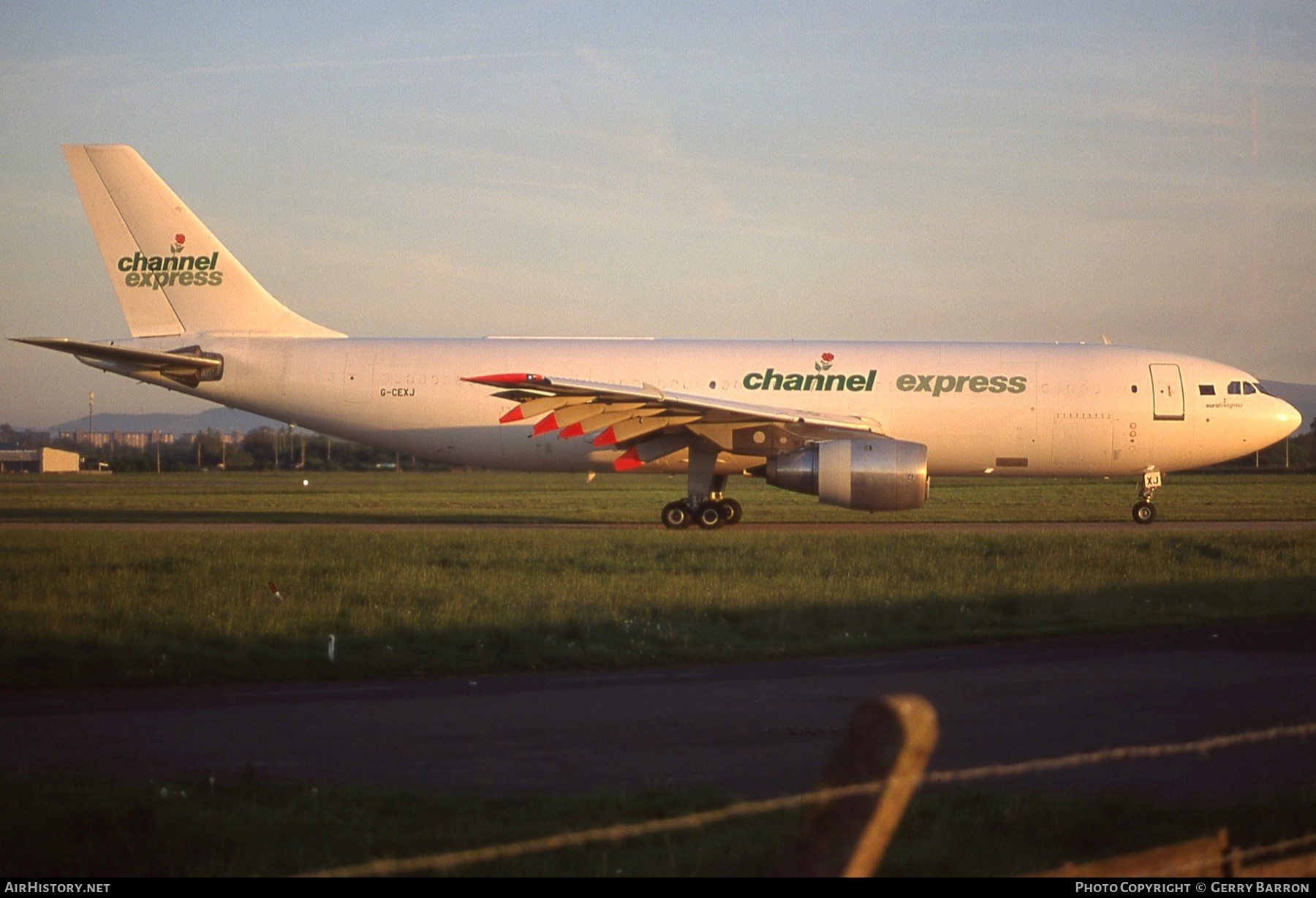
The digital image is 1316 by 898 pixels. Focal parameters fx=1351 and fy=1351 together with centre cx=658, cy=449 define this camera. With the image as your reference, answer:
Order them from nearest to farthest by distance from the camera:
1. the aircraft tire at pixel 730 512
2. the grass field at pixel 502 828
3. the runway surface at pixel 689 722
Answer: the grass field at pixel 502 828, the runway surface at pixel 689 722, the aircraft tire at pixel 730 512

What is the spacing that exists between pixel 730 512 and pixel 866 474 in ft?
11.5

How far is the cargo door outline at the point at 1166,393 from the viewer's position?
27203 millimetres

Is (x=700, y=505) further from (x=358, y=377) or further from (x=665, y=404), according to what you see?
(x=358, y=377)

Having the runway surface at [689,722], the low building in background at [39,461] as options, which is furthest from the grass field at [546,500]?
the low building in background at [39,461]

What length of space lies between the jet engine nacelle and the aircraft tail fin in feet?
38.0

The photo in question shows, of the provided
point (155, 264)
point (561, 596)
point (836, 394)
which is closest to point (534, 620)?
point (561, 596)

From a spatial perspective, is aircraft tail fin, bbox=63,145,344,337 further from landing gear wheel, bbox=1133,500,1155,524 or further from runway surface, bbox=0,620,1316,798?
runway surface, bbox=0,620,1316,798

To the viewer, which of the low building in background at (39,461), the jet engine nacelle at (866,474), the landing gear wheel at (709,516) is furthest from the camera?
the low building in background at (39,461)

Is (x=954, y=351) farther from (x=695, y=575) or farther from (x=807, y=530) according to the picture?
(x=695, y=575)

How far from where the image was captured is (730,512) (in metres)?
25.9

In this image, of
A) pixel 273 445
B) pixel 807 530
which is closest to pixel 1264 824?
pixel 807 530

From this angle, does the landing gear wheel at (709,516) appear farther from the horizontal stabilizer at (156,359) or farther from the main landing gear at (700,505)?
the horizontal stabilizer at (156,359)

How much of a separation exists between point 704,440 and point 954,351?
5923 millimetres

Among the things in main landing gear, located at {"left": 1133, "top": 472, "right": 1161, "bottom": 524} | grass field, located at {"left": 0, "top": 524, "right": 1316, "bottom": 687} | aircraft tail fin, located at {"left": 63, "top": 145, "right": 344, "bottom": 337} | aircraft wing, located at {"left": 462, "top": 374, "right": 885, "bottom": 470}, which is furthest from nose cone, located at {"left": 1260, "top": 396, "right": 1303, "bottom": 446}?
aircraft tail fin, located at {"left": 63, "top": 145, "right": 344, "bottom": 337}
